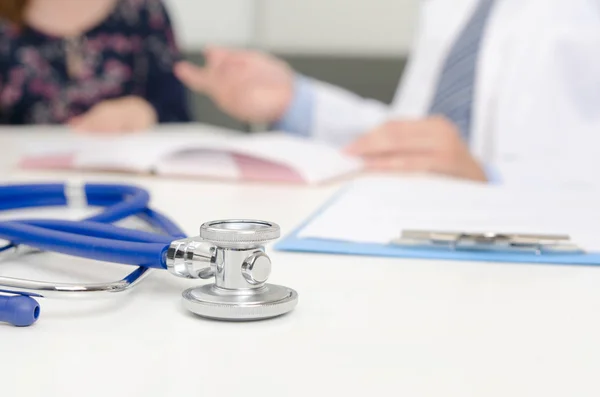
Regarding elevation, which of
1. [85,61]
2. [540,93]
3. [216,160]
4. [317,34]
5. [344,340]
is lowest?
[344,340]

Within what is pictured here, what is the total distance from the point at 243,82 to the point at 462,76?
13.5 inches

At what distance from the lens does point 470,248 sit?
1.52 ft

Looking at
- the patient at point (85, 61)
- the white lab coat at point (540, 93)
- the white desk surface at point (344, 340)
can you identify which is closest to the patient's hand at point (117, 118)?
the patient at point (85, 61)

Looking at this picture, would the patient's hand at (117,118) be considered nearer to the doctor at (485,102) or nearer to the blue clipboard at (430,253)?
the doctor at (485,102)

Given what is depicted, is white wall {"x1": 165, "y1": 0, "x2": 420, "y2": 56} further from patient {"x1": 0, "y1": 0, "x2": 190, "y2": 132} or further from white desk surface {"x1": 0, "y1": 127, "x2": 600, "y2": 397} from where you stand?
white desk surface {"x1": 0, "y1": 127, "x2": 600, "y2": 397}

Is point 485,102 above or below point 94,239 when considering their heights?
above

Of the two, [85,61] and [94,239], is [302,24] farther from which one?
[94,239]

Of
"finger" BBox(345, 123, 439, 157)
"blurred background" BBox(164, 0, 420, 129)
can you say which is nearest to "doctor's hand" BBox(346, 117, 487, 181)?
"finger" BBox(345, 123, 439, 157)

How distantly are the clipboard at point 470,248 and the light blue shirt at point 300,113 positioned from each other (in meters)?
0.75

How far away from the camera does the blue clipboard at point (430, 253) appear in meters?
0.44

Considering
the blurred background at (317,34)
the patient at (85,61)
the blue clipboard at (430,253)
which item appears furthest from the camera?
the blurred background at (317,34)

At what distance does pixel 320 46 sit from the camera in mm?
2182

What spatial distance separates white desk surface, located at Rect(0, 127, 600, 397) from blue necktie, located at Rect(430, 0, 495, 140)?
30.3 inches

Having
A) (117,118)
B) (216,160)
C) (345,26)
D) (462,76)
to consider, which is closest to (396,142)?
(216,160)
